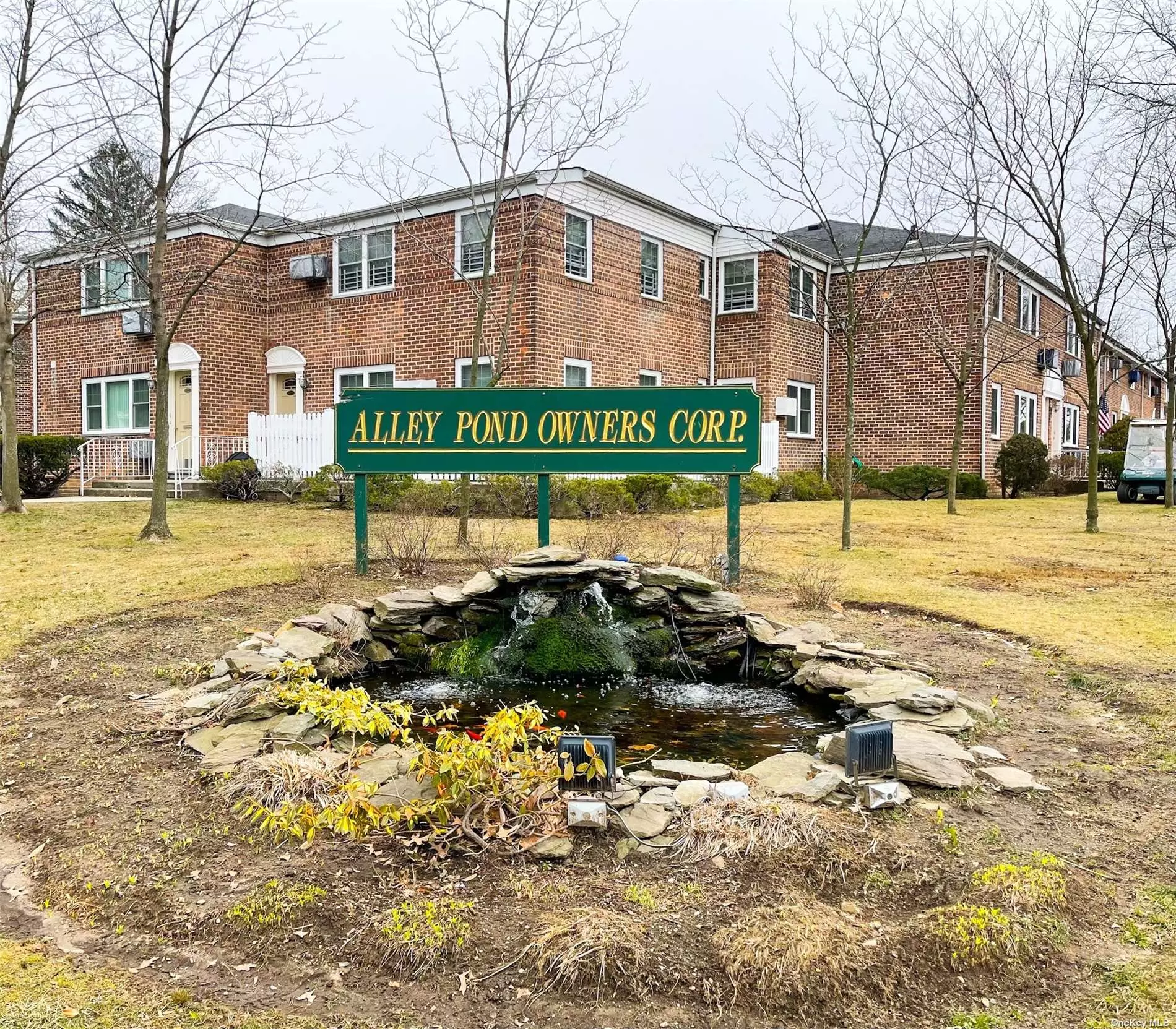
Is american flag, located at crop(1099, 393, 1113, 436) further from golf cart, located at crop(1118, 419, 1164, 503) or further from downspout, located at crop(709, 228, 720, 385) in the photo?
downspout, located at crop(709, 228, 720, 385)

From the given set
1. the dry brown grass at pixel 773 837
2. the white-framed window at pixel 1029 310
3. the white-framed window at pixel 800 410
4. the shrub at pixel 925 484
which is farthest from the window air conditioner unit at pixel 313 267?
the dry brown grass at pixel 773 837

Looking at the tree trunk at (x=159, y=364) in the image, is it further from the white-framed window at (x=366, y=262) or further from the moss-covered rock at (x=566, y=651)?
the white-framed window at (x=366, y=262)

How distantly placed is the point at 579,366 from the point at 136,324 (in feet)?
34.6

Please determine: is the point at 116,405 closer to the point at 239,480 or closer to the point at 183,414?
the point at 183,414

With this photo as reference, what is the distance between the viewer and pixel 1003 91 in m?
13.6

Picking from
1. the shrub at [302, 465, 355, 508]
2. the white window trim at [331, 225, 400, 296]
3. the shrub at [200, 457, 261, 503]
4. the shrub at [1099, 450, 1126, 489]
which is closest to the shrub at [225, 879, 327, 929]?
the shrub at [302, 465, 355, 508]

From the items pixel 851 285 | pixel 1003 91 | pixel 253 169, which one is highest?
pixel 1003 91

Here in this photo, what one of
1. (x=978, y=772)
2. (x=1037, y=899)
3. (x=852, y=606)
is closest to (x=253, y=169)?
(x=852, y=606)

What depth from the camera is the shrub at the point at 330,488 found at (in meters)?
15.7

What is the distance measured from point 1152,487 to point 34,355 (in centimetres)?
2712

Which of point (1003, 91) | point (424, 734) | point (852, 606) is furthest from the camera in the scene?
point (1003, 91)

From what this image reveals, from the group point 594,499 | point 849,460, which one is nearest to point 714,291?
point 594,499

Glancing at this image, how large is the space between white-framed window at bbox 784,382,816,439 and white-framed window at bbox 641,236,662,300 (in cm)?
408

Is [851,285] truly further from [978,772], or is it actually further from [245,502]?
[245,502]
